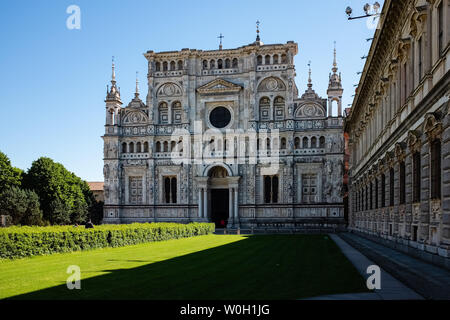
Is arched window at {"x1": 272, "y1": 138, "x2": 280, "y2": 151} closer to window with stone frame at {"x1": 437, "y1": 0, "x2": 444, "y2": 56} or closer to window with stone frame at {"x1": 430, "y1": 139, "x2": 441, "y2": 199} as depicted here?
window with stone frame at {"x1": 430, "y1": 139, "x2": 441, "y2": 199}

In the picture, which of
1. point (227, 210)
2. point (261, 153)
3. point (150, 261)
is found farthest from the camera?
point (227, 210)

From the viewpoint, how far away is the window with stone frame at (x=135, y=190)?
5895cm

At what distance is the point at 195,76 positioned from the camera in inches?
2329

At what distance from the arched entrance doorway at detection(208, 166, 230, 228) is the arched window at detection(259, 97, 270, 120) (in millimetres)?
8214

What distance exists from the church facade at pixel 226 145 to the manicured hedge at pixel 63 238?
843 inches

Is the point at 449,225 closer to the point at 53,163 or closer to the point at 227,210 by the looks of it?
the point at 227,210

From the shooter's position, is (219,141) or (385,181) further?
(219,141)

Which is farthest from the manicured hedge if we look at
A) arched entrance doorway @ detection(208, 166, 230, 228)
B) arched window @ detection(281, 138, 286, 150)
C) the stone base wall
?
arched window @ detection(281, 138, 286, 150)

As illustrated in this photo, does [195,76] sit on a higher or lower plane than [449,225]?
higher

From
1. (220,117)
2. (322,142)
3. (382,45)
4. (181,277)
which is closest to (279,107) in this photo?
(322,142)

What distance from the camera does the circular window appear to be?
5794 centimetres

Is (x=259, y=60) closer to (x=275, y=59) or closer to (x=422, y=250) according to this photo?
(x=275, y=59)
